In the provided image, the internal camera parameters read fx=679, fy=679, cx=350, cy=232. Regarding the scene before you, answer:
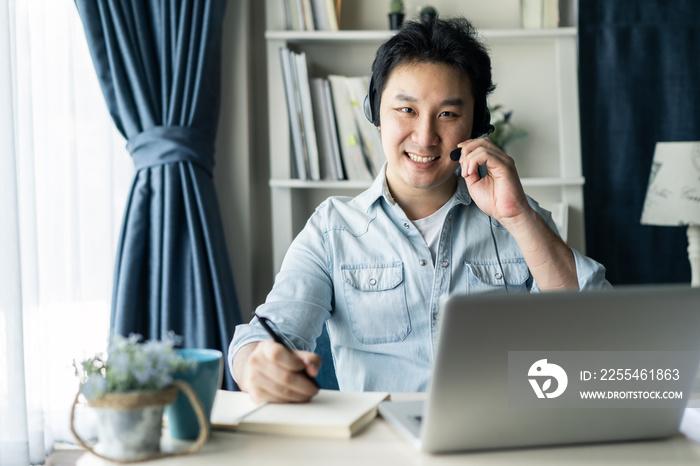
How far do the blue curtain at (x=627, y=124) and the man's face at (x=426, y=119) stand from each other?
3.91ft

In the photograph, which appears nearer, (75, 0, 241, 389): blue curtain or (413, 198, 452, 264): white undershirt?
(413, 198, 452, 264): white undershirt

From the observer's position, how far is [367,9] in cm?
261

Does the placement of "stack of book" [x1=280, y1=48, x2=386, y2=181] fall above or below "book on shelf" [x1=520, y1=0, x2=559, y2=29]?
below

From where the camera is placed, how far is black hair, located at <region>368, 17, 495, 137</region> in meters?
1.55

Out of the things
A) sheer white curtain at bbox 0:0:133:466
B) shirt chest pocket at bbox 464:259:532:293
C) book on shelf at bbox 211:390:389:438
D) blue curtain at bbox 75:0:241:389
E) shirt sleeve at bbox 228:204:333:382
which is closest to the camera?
book on shelf at bbox 211:390:389:438

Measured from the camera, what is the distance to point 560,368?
0.76 m

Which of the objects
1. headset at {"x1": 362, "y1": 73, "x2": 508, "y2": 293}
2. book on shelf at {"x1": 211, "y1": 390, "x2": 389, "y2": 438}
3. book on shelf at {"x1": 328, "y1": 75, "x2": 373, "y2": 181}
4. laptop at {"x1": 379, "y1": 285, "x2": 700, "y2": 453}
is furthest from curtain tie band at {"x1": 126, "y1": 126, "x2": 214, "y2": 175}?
laptop at {"x1": 379, "y1": 285, "x2": 700, "y2": 453}

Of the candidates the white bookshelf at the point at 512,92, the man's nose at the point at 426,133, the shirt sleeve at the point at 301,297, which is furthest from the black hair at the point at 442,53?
the white bookshelf at the point at 512,92

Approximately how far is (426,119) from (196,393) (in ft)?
3.03

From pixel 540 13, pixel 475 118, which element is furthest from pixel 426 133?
pixel 540 13

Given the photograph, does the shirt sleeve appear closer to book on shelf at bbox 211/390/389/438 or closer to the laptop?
book on shelf at bbox 211/390/389/438

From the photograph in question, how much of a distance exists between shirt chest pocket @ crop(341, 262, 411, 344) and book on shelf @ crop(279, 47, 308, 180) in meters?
1.00

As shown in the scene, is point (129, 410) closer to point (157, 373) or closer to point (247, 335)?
point (157, 373)

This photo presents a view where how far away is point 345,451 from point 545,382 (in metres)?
0.24
